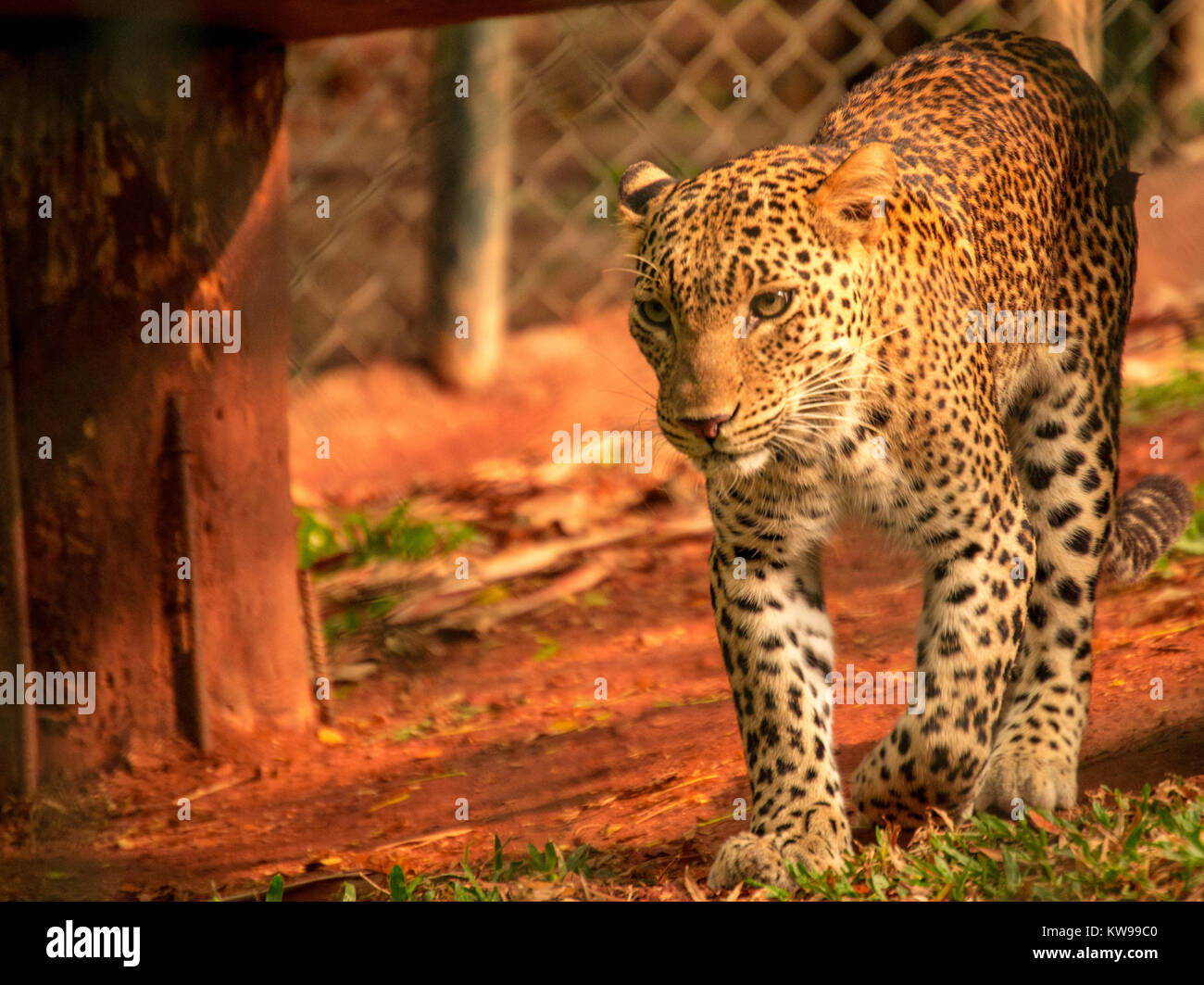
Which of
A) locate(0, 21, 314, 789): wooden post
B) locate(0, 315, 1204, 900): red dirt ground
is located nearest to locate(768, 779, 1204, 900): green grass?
locate(0, 315, 1204, 900): red dirt ground

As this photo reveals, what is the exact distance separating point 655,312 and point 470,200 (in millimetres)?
4795

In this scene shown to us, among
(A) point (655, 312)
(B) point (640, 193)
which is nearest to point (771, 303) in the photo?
(A) point (655, 312)

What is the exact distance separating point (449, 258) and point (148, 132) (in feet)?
12.4

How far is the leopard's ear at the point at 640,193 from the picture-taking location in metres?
4.35

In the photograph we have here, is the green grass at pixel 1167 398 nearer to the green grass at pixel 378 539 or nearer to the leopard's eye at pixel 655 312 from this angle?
the green grass at pixel 378 539

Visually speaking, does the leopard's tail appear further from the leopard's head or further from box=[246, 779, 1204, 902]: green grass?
the leopard's head

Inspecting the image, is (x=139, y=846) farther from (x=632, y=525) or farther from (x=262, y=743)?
(x=632, y=525)

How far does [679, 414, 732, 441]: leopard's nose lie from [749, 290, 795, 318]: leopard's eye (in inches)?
12.0

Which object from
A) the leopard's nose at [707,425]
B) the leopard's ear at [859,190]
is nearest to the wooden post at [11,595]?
the leopard's nose at [707,425]

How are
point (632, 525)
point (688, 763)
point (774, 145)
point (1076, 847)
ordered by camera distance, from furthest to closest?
point (632, 525), point (688, 763), point (774, 145), point (1076, 847)

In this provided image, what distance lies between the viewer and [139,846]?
195 inches

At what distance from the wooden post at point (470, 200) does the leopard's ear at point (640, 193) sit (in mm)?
4011

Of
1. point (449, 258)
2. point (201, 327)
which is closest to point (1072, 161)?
point (201, 327)

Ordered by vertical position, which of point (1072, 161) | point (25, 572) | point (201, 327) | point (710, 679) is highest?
point (1072, 161)
